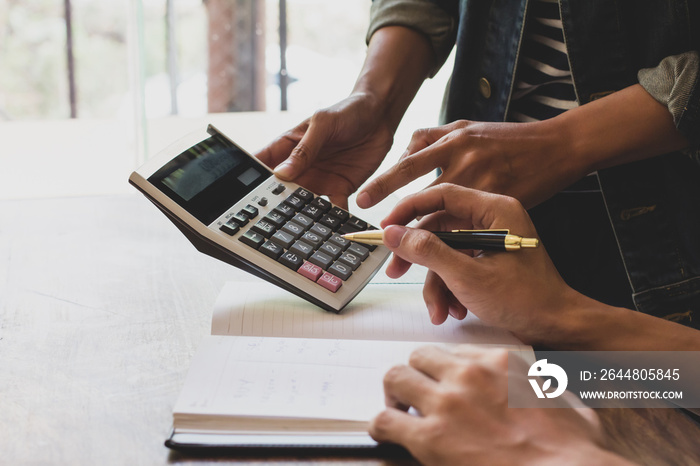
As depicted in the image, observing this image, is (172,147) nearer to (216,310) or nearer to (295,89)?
(216,310)

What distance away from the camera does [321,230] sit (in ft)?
2.44

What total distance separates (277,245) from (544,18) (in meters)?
0.50

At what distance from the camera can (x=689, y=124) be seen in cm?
70

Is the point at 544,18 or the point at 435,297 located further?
the point at 544,18

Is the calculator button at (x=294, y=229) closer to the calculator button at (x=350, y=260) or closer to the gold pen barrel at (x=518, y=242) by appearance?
the calculator button at (x=350, y=260)

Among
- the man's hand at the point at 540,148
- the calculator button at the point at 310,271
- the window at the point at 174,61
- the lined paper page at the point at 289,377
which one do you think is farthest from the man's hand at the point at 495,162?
the window at the point at 174,61

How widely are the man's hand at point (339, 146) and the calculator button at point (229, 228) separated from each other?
0.18m

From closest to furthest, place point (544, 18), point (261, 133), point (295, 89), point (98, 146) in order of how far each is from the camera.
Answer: point (544, 18), point (261, 133), point (98, 146), point (295, 89)

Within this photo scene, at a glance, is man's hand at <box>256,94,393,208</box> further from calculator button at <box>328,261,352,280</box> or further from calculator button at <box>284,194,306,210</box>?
calculator button at <box>328,261,352,280</box>

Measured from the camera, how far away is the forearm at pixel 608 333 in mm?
606

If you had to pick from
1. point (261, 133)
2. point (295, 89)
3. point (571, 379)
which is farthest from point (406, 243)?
point (295, 89)

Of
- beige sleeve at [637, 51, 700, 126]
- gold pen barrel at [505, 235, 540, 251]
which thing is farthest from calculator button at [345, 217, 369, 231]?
beige sleeve at [637, 51, 700, 126]

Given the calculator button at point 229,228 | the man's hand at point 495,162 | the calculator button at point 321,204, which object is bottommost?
the calculator button at point 321,204

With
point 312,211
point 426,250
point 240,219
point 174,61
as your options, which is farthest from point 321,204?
point 174,61
